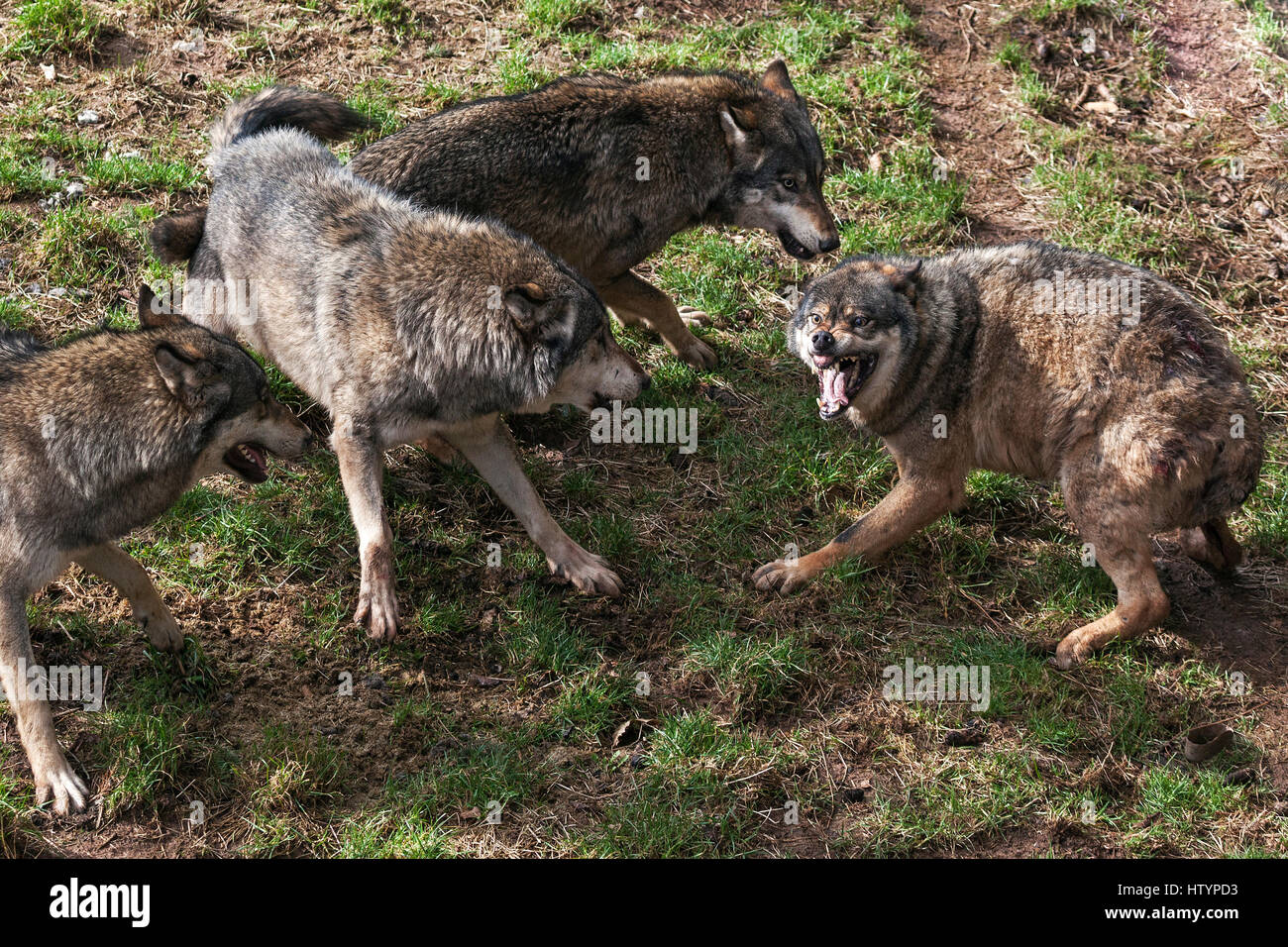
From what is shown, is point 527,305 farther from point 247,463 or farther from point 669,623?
point 669,623

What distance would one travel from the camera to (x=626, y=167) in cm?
770

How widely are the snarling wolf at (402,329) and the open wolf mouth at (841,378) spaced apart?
40.4 inches

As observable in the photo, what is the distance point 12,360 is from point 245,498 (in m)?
1.59

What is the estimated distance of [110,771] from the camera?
18.5ft

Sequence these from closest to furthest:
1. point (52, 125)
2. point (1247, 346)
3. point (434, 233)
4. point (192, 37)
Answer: point (434, 233) → point (1247, 346) → point (52, 125) → point (192, 37)

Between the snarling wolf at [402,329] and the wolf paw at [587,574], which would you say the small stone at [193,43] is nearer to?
the snarling wolf at [402,329]

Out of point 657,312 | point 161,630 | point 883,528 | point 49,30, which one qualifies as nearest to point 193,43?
point 49,30

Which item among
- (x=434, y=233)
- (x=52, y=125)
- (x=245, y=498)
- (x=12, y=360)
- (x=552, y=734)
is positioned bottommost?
(x=552, y=734)

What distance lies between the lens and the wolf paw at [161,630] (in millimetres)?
6164

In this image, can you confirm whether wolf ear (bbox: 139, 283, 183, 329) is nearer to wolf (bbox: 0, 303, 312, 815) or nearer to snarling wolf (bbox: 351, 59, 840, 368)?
wolf (bbox: 0, 303, 312, 815)

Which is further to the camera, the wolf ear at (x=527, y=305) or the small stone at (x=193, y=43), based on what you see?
the small stone at (x=193, y=43)

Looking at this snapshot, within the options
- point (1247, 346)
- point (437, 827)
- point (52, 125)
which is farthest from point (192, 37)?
point (1247, 346)

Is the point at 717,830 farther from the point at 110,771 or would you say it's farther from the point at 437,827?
the point at 110,771

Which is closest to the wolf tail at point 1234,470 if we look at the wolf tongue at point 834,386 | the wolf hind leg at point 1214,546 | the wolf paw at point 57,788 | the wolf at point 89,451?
the wolf hind leg at point 1214,546
